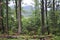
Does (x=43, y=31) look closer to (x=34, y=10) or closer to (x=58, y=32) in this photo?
(x=58, y=32)

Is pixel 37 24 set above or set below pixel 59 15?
below

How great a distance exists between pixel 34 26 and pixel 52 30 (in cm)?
747

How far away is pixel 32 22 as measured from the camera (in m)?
29.7

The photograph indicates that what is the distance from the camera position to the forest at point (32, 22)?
1749 cm

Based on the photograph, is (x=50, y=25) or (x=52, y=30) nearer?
(x=52, y=30)

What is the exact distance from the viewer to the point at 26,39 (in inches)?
403

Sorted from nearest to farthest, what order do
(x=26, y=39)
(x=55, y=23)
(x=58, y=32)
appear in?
(x=26, y=39), (x=58, y=32), (x=55, y=23)

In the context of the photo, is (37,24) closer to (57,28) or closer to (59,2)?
(59,2)

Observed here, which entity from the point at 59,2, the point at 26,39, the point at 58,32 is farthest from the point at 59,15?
the point at 26,39

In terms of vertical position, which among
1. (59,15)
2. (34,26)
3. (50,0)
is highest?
(50,0)

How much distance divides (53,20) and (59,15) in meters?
0.90

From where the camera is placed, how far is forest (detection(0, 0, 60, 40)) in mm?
17494

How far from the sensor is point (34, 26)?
28250 mm

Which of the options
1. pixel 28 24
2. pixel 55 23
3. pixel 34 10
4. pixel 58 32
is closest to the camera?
pixel 58 32
